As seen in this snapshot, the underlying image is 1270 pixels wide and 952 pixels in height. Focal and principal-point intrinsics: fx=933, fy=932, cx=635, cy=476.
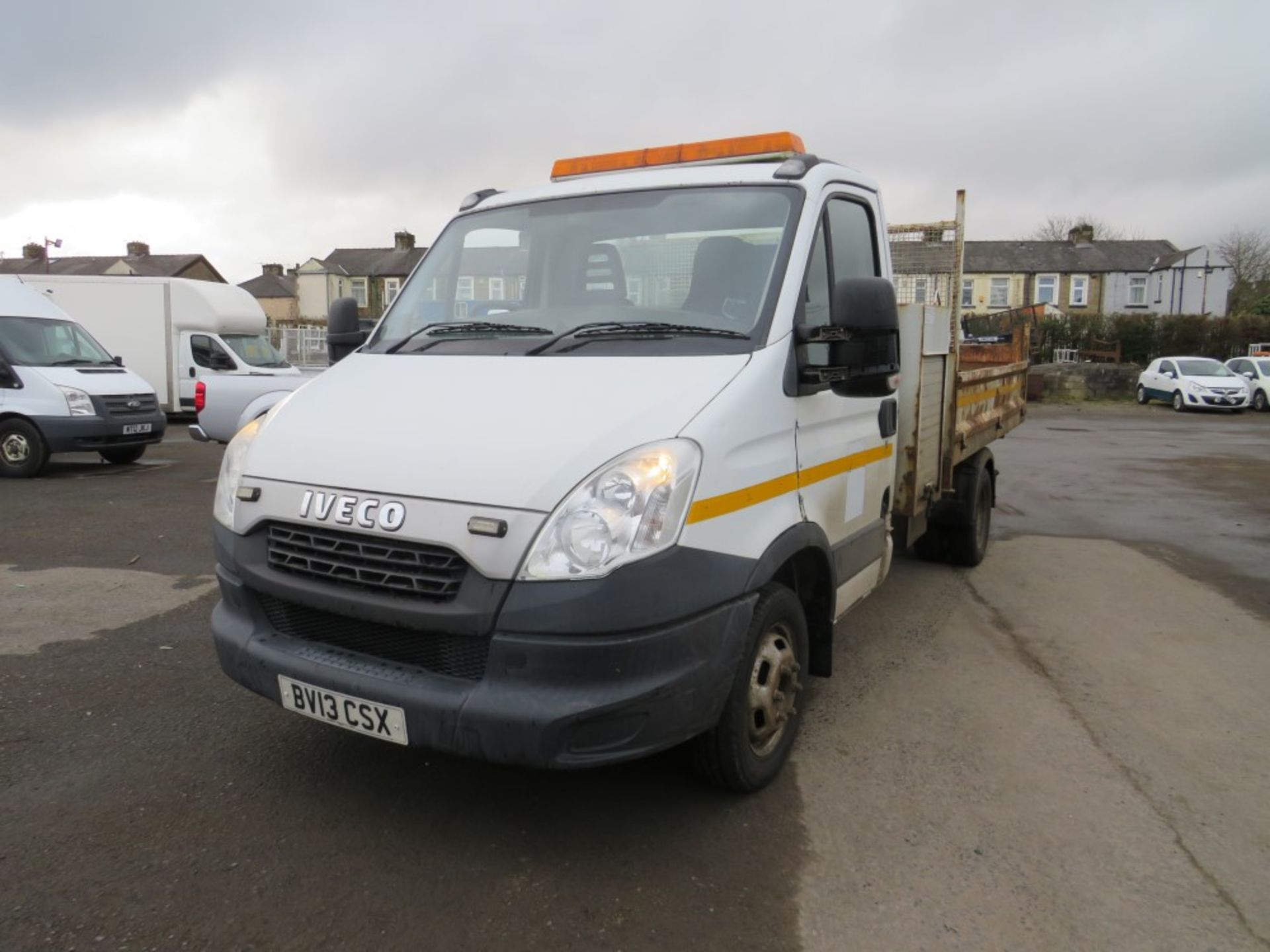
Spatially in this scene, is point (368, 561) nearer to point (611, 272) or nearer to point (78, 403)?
point (611, 272)

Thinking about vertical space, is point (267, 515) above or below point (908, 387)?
below

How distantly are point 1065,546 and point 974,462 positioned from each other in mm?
1879

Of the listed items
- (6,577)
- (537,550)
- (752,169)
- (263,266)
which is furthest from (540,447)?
(263,266)

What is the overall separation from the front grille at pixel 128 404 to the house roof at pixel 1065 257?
169ft

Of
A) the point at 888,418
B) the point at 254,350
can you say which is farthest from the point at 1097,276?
the point at 888,418

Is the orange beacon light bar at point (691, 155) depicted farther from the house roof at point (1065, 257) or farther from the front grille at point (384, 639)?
the house roof at point (1065, 257)

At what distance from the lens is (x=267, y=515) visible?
3.13 metres

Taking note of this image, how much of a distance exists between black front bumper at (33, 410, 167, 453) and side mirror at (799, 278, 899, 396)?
1064cm

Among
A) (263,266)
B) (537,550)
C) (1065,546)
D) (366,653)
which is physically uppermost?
(263,266)

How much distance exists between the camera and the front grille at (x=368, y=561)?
9.14 feet

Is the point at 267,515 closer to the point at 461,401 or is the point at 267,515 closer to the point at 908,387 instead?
the point at 461,401

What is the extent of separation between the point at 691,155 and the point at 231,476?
259cm

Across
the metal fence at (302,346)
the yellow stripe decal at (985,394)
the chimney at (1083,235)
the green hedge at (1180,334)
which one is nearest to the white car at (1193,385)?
the green hedge at (1180,334)

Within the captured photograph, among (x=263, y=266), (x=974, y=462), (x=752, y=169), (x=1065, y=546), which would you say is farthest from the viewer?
(x=263, y=266)
